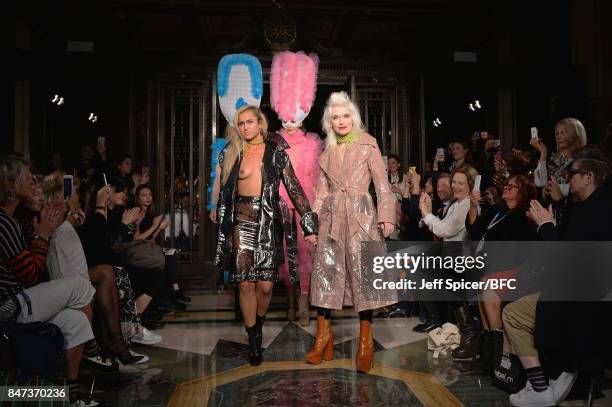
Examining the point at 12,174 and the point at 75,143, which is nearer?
the point at 12,174

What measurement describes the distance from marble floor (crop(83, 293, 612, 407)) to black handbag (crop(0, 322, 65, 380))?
649 millimetres

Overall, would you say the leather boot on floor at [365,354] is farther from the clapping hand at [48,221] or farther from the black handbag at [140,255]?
the black handbag at [140,255]

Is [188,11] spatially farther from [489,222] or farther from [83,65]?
[489,222]

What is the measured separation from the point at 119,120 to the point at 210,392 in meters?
6.98

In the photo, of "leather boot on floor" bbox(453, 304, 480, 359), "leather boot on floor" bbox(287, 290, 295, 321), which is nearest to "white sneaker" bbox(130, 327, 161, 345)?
"leather boot on floor" bbox(287, 290, 295, 321)

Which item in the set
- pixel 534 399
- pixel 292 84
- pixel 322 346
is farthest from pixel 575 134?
pixel 292 84

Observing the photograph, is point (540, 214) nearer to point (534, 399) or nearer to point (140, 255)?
point (534, 399)

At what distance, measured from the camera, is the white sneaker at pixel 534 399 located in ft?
9.09

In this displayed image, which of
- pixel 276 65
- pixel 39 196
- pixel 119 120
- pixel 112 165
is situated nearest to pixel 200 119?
pixel 112 165

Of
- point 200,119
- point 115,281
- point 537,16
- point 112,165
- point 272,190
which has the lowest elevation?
point 115,281

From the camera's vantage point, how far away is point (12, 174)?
2.60 m

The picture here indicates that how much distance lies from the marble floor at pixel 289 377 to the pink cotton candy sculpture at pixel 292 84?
1978 millimetres

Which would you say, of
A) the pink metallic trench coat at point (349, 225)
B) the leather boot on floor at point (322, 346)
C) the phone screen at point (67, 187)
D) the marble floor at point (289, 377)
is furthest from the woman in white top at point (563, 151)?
the phone screen at point (67, 187)

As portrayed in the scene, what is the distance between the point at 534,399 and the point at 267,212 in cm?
195
